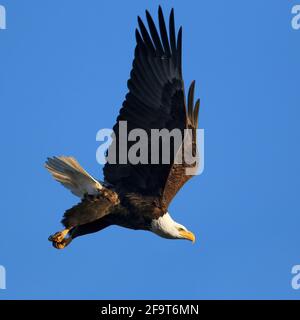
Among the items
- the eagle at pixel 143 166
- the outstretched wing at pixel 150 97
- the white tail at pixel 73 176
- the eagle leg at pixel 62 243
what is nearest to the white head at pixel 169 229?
the eagle at pixel 143 166

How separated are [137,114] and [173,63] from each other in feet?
2.12

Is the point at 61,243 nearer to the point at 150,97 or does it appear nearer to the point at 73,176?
the point at 73,176

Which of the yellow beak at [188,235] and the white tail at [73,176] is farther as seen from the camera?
the yellow beak at [188,235]

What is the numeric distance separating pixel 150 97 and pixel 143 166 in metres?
0.71

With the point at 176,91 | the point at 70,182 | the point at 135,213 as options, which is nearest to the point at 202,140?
the point at 176,91

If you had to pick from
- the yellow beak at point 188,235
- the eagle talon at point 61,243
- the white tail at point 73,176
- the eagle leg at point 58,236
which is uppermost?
the white tail at point 73,176

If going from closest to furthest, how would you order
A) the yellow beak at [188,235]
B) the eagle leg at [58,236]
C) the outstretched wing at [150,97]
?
1. the eagle leg at [58,236]
2. the outstretched wing at [150,97]
3. the yellow beak at [188,235]

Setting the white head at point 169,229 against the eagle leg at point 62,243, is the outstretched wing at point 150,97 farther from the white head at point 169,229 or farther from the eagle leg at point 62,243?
the eagle leg at point 62,243

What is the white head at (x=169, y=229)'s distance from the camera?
593cm

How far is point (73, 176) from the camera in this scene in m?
5.75

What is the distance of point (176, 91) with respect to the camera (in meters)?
5.80

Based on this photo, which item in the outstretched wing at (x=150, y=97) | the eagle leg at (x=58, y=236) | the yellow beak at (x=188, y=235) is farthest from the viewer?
the yellow beak at (x=188, y=235)
